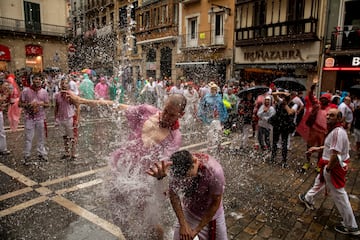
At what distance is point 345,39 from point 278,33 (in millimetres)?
4023

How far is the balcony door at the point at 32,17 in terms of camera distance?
29.0 m

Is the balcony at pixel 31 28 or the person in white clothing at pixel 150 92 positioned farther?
the balcony at pixel 31 28

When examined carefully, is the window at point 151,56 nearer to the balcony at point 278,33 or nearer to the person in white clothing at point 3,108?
the balcony at point 278,33

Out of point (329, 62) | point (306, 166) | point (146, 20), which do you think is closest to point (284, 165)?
point (306, 166)

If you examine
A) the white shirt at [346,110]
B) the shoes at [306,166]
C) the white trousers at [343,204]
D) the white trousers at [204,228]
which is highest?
the white shirt at [346,110]

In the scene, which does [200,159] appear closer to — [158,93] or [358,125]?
[358,125]

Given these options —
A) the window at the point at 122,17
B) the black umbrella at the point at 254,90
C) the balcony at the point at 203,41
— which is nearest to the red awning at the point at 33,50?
the window at the point at 122,17

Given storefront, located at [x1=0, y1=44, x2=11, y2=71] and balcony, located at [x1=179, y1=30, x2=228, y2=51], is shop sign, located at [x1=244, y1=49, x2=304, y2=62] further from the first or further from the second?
storefront, located at [x1=0, y1=44, x2=11, y2=71]

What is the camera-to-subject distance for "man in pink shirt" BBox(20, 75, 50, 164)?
582 centimetres

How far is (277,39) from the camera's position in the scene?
56.4 ft

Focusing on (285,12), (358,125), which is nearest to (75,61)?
(285,12)

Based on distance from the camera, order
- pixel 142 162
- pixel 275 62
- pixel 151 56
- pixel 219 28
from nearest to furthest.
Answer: pixel 142 162, pixel 275 62, pixel 219 28, pixel 151 56

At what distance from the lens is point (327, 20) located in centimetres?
1533

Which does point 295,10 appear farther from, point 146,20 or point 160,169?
point 160,169
